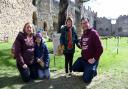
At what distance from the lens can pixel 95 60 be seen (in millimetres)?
9812

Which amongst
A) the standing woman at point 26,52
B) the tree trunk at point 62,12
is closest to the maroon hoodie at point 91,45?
the standing woman at point 26,52

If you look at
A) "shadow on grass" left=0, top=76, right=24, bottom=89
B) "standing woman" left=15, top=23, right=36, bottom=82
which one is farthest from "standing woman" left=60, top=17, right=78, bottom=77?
"shadow on grass" left=0, top=76, right=24, bottom=89

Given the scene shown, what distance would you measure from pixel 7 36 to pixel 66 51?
614 inches

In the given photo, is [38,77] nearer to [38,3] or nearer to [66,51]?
[66,51]

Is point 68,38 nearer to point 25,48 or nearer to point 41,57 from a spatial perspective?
point 41,57

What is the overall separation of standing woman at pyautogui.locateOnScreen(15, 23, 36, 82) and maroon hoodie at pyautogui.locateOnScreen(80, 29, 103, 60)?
1.57 meters

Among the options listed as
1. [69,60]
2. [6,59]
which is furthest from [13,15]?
[69,60]

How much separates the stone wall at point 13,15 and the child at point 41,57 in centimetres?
1502

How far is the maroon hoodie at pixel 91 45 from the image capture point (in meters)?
9.75

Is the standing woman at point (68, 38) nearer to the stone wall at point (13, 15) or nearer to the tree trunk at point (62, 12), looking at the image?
the tree trunk at point (62, 12)

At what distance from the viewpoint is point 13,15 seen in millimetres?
26406

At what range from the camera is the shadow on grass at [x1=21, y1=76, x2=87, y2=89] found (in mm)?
9414

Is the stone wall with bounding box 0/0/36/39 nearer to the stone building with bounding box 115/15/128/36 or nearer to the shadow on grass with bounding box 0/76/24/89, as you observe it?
the shadow on grass with bounding box 0/76/24/89

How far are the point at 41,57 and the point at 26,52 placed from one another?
476 mm
